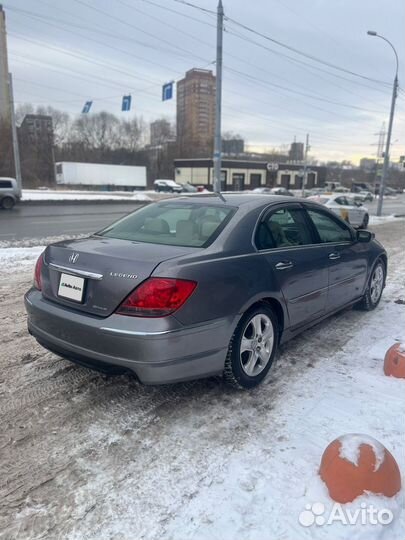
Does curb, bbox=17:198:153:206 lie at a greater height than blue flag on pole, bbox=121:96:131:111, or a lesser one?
lesser

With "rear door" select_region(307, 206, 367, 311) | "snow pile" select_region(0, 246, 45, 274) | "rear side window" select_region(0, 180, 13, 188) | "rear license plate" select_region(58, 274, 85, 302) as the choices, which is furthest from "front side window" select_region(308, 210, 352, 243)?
"rear side window" select_region(0, 180, 13, 188)

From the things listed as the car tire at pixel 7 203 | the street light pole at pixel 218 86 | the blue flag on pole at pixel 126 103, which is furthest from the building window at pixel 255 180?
the street light pole at pixel 218 86

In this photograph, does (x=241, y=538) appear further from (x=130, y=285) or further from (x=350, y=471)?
(x=130, y=285)

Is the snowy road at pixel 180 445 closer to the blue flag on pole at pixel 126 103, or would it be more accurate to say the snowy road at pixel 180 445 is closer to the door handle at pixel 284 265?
the door handle at pixel 284 265

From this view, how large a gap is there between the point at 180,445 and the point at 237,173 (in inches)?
2767

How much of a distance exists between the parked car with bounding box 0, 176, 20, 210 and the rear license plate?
73.5 feet

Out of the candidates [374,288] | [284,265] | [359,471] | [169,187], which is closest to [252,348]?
[284,265]

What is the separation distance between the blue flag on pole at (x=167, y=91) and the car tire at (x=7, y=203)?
10760 millimetres

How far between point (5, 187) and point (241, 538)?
24.5m

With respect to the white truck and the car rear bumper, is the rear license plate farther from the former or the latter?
the white truck

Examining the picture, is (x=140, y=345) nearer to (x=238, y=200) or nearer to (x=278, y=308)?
(x=278, y=308)

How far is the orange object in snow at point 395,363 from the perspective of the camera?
11.8 feet

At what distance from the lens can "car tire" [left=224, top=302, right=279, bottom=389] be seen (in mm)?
3148

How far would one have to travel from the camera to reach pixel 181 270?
9.06 ft
